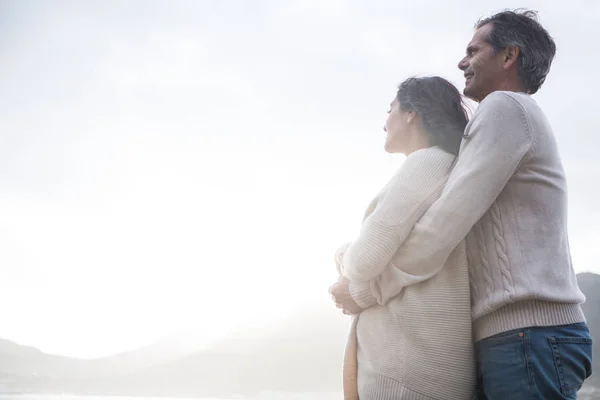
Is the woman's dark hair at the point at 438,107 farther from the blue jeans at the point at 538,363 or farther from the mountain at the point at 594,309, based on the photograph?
the mountain at the point at 594,309

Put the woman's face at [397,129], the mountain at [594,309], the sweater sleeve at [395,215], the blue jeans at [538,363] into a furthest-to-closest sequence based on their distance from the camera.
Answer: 1. the mountain at [594,309]
2. the woman's face at [397,129]
3. the sweater sleeve at [395,215]
4. the blue jeans at [538,363]

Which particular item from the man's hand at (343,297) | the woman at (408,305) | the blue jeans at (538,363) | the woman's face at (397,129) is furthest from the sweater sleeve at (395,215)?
the blue jeans at (538,363)

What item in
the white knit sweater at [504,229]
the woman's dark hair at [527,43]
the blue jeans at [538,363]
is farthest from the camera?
the woman's dark hair at [527,43]

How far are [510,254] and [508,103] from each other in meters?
0.73

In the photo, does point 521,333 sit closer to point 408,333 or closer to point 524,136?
point 408,333

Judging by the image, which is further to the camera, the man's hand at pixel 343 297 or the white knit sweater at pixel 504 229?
the man's hand at pixel 343 297

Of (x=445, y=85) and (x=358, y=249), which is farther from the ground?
(x=445, y=85)

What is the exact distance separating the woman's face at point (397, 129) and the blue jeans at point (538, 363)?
4.15 ft

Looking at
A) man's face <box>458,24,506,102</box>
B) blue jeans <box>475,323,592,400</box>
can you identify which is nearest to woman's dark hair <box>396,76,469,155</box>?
man's face <box>458,24,506,102</box>

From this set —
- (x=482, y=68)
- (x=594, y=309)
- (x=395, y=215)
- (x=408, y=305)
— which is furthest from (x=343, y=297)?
(x=594, y=309)

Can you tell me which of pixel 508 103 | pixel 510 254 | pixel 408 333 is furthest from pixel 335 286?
pixel 508 103

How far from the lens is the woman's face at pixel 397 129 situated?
292 cm

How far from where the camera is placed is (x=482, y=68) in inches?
105

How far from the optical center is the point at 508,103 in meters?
2.31
